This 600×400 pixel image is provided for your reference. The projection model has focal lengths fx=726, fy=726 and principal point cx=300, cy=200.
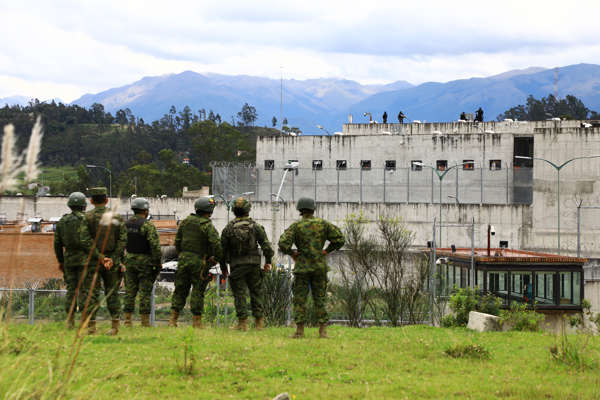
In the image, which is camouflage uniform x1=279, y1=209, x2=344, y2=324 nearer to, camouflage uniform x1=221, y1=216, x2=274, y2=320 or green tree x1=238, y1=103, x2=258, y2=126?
camouflage uniform x1=221, y1=216, x2=274, y2=320

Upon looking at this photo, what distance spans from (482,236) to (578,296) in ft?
65.2

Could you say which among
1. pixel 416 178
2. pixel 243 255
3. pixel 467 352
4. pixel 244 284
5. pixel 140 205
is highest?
pixel 416 178

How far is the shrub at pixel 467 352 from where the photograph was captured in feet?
30.8

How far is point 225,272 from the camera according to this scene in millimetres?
12227

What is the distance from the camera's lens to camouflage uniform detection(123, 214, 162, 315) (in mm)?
12094

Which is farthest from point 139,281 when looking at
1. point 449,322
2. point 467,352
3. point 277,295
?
point 449,322

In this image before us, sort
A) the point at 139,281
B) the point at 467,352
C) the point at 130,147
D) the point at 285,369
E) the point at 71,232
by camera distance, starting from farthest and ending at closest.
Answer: the point at 130,147 < the point at 139,281 < the point at 71,232 < the point at 467,352 < the point at 285,369

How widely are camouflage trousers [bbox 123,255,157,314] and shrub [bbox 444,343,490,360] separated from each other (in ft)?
17.5

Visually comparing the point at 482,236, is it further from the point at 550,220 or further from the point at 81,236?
the point at 81,236

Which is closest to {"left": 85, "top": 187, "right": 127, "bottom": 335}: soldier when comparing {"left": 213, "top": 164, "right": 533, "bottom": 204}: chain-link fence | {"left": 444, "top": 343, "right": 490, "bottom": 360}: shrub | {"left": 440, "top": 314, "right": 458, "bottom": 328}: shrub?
{"left": 444, "top": 343, "right": 490, "bottom": 360}: shrub

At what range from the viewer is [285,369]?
8.27 m

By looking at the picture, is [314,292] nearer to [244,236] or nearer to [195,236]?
[244,236]

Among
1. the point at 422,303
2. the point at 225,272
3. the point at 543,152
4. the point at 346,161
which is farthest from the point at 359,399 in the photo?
the point at 346,161

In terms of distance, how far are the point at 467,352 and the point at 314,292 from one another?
2.77 meters
